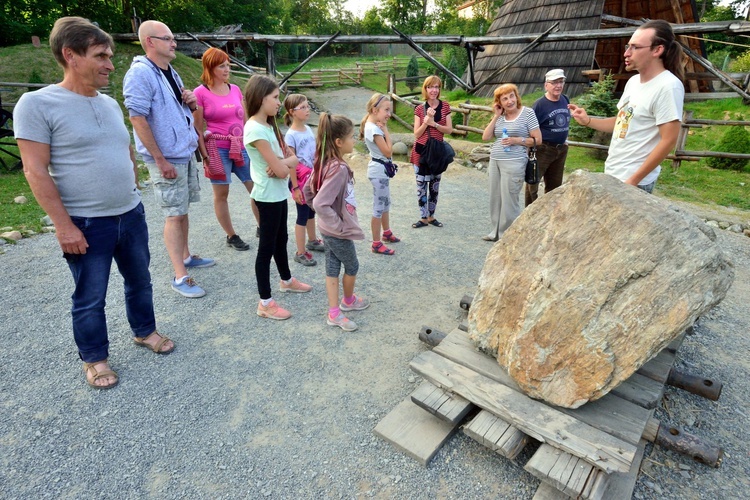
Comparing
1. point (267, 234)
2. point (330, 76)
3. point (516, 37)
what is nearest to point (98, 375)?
point (267, 234)

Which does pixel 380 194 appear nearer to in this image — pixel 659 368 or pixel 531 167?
pixel 531 167

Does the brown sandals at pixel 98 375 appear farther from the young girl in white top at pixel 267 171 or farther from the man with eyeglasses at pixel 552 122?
the man with eyeglasses at pixel 552 122

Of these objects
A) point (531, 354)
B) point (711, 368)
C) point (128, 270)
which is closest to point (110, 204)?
point (128, 270)

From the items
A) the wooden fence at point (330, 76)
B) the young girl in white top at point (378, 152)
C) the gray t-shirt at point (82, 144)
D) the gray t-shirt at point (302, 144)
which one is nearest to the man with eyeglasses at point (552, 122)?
the young girl in white top at point (378, 152)

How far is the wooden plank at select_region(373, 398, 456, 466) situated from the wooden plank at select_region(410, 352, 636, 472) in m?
0.24

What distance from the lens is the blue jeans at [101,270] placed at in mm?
2801

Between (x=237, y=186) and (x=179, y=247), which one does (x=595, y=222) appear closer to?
(x=179, y=247)

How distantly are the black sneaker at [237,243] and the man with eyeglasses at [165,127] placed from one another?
109 centimetres

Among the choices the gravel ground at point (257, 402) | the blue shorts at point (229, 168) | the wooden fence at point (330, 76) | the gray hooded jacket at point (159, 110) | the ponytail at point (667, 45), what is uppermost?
the wooden fence at point (330, 76)

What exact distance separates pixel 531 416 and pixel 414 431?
0.71 metres

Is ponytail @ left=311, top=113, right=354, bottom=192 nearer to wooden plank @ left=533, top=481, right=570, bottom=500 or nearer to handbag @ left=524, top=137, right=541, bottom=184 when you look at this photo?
wooden plank @ left=533, top=481, right=570, bottom=500

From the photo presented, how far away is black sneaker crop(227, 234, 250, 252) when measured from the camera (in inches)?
212

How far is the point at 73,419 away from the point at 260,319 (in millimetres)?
1549

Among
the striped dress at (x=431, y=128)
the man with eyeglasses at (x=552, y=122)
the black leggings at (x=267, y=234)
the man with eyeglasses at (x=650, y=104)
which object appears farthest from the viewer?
the striped dress at (x=431, y=128)
